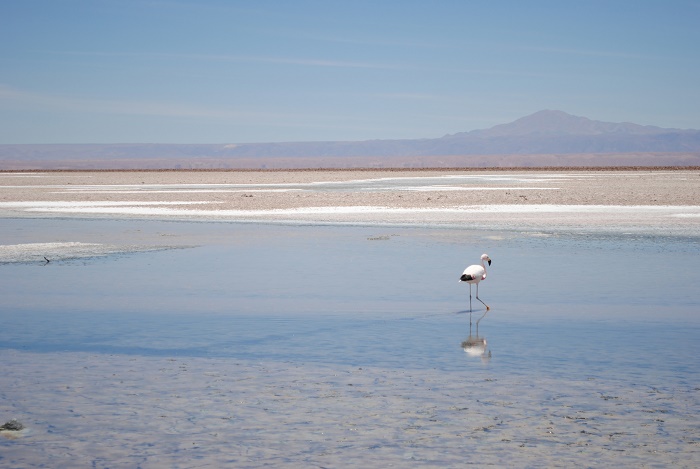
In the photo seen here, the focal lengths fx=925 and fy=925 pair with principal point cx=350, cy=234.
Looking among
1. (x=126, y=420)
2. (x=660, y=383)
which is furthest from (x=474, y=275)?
(x=126, y=420)

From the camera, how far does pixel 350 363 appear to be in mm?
6938

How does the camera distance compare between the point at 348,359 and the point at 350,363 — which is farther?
the point at 348,359

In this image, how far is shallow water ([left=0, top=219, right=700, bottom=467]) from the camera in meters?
4.97

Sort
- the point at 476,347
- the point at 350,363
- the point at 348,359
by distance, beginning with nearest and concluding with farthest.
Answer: the point at 350,363
the point at 348,359
the point at 476,347

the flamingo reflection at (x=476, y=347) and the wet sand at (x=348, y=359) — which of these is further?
the flamingo reflection at (x=476, y=347)

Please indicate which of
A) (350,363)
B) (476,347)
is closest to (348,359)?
(350,363)

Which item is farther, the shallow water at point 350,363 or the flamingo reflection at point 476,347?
the flamingo reflection at point 476,347

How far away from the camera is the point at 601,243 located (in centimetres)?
1609

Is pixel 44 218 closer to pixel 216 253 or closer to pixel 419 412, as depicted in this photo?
pixel 216 253

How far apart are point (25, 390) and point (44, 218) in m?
19.2

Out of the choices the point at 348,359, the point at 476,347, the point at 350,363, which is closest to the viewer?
the point at 350,363

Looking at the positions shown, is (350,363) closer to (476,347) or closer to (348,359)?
(348,359)

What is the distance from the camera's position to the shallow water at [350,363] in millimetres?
4973

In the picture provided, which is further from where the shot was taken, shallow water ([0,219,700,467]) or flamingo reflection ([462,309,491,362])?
flamingo reflection ([462,309,491,362])
